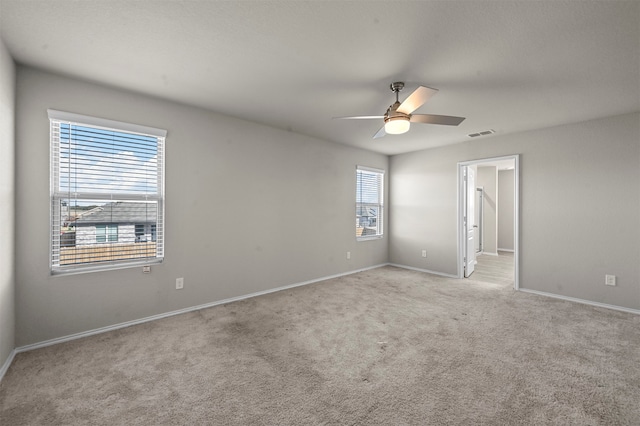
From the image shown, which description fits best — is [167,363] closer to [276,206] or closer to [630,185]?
[276,206]

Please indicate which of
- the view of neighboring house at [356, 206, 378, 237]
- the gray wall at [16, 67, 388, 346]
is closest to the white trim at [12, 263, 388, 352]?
the gray wall at [16, 67, 388, 346]

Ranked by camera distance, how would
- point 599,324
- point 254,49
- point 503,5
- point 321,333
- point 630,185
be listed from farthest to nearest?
1. point 630,185
2. point 599,324
3. point 321,333
4. point 254,49
5. point 503,5

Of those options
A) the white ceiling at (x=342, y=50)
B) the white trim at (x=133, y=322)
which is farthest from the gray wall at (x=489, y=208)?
the white trim at (x=133, y=322)

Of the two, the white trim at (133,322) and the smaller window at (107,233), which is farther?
the smaller window at (107,233)

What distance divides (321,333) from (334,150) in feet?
10.7

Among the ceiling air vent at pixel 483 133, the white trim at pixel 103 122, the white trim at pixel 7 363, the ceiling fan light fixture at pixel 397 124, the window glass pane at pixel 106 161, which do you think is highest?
the ceiling air vent at pixel 483 133

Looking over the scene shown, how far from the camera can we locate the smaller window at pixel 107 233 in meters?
2.82

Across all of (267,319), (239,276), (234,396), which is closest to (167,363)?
(234,396)

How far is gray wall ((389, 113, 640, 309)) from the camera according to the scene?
349cm

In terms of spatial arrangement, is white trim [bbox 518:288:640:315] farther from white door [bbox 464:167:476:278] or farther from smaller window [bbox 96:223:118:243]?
smaller window [bbox 96:223:118:243]

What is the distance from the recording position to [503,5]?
1706 millimetres

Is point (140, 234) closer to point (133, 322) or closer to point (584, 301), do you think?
point (133, 322)

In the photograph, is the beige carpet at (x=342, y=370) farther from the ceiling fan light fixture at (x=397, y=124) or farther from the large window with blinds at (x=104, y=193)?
the ceiling fan light fixture at (x=397, y=124)

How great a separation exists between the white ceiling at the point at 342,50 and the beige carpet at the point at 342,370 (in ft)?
8.13
